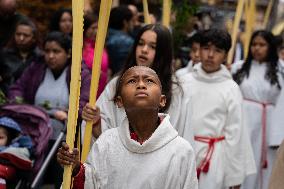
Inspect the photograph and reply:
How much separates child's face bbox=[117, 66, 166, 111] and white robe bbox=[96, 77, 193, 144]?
1.03 m

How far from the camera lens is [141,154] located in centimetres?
351

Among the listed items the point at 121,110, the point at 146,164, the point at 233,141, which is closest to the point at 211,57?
the point at 233,141

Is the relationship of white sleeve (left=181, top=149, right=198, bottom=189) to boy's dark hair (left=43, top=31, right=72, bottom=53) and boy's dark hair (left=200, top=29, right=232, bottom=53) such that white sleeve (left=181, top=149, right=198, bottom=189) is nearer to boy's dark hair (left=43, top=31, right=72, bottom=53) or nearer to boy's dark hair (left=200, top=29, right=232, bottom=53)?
boy's dark hair (left=200, top=29, right=232, bottom=53)

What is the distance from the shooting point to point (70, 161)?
3326mm

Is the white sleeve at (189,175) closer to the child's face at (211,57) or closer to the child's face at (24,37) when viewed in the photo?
the child's face at (211,57)

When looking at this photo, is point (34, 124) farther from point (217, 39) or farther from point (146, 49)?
point (217, 39)

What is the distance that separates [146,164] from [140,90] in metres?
0.39

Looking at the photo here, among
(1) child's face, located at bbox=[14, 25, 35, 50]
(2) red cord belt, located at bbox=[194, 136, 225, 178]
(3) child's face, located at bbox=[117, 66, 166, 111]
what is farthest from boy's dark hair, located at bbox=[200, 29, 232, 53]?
(3) child's face, located at bbox=[117, 66, 166, 111]

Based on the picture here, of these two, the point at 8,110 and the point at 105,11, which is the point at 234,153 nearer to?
the point at 8,110

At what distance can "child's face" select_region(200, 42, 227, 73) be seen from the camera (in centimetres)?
574

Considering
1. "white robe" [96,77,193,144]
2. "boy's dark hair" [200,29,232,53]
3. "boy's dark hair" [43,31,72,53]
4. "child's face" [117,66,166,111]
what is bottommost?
"white robe" [96,77,193,144]

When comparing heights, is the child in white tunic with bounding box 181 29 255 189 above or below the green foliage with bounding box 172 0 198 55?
below

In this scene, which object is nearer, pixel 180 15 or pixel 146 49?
pixel 146 49

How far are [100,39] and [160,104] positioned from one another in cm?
48
